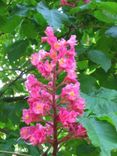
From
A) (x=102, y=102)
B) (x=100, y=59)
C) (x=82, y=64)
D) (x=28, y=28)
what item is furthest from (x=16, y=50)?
(x=102, y=102)

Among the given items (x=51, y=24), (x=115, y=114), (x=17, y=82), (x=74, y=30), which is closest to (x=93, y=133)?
(x=115, y=114)

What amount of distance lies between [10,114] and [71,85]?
1065mm

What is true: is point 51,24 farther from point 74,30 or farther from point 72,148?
point 72,148

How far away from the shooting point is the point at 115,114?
51.9 inches

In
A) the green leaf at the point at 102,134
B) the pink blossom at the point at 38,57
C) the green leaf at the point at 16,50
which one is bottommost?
the green leaf at the point at 102,134

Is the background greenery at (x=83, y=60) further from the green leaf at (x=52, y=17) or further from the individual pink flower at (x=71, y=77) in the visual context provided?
the individual pink flower at (x=71, y=77)

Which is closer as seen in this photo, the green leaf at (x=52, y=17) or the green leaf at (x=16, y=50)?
the green leaf at (x=52, y=17)

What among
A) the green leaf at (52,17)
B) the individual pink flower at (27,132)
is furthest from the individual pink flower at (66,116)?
the green leaf at (52,17)

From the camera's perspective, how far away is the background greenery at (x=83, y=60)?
1.37 meters

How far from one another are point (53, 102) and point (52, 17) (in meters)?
0.71

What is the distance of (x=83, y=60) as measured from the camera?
2.22 m

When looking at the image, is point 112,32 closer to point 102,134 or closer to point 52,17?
point 52,17

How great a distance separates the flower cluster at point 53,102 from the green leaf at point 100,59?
2.36 ft

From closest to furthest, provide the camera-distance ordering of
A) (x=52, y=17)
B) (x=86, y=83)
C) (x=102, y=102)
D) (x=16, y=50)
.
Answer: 1. (x=102, y=102)
2. (x=52, y=17)
3. (x=86, y=83)
4. (x=16, y=50)
